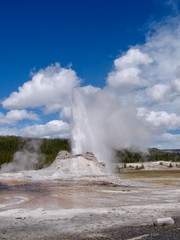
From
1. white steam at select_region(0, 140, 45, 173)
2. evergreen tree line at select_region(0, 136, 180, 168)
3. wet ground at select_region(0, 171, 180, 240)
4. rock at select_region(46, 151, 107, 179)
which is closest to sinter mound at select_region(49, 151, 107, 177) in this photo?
rock at select_region(46, 151, 107, 179)

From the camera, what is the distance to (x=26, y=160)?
452 ft

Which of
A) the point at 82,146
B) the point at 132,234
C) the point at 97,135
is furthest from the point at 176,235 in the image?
the point at 97,135

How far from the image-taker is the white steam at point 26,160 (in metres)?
115

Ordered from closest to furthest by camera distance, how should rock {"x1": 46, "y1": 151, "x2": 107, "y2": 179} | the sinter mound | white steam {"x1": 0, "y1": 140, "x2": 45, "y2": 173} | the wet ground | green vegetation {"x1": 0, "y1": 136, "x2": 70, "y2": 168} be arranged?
the wet ground
rock {"x1": 46, "y1": 151, "x2": 107, "y2": 179}
the sinter mound
white steam {"x1": 0, "y1": 140, "x2": 45, "y2": 173}
green vegetation {"x1": 0, "y1": 136, "x2": 70, "y2": 168}

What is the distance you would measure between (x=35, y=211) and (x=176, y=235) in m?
10.9

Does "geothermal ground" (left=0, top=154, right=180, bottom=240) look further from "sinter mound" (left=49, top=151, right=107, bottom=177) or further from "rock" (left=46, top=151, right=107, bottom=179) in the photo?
"sinter mound" (left=49, top=151, right=107, bottom=177)

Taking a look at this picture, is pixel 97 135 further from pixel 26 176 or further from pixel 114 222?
pixel 114 222

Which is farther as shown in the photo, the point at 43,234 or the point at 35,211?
the point at 35,211

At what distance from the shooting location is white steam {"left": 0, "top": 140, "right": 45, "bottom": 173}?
115 metres

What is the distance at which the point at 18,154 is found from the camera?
141 metres

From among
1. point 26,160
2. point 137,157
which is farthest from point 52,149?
point 137,157

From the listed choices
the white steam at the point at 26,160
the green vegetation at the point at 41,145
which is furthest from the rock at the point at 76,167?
the green vegetation at the point at 41,145

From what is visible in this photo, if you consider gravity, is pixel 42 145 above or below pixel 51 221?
above

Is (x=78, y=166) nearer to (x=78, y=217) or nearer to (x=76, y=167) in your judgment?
(x=76, y=167)
